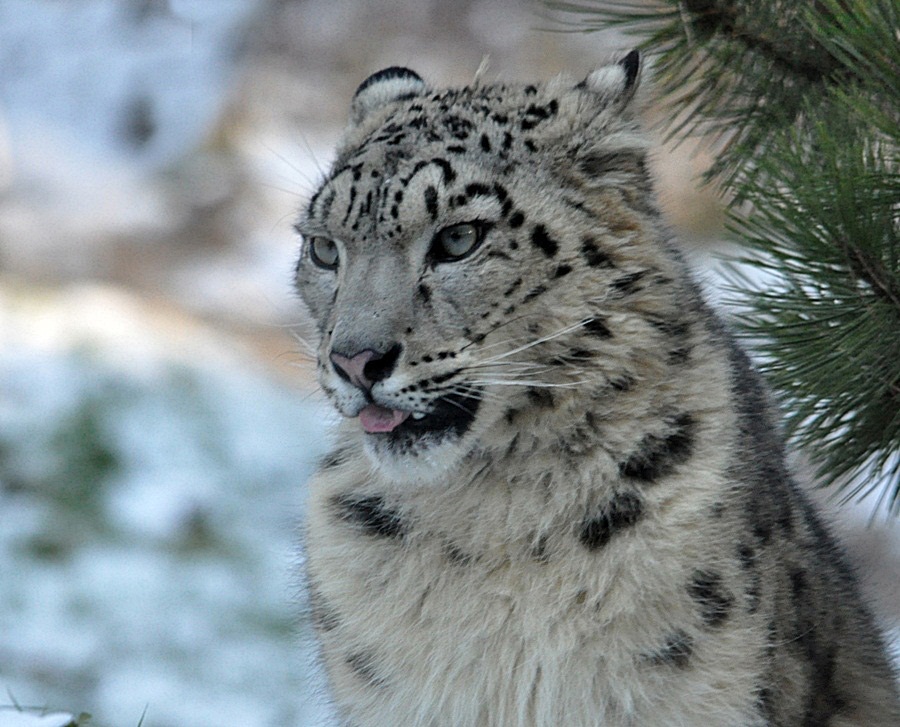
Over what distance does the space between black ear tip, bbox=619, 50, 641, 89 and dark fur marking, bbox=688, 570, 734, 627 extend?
1.17m

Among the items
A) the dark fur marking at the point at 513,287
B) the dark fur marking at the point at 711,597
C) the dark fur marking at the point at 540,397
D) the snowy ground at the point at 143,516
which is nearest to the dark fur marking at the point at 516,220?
the dark fur marking at the point at 513,287

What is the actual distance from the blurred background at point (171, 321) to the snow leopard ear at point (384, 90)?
5.34 ft

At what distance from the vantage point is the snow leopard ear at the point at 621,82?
3168 millimetres

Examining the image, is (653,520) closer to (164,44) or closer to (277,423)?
(277,423)

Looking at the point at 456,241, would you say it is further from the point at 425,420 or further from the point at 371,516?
the point at 371,516

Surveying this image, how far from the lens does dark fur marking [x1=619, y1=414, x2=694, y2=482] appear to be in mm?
2963

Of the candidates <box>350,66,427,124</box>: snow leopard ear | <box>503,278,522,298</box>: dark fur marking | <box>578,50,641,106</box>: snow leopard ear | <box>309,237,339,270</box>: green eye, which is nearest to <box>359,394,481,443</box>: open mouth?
<box>503,278,522,298</box>: dark fur marking

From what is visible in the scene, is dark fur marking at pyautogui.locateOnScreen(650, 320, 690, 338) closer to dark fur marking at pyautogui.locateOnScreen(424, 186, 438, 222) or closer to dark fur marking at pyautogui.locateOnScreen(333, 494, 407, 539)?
dark fur marking at pyautogui.locateOnScreen(424, 186, 438, 222)

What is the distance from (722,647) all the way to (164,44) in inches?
283

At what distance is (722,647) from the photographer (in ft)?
9.35

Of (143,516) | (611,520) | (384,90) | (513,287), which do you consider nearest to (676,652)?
(611,520)

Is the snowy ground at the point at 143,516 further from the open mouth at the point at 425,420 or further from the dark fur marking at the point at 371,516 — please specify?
the open mouth at the point at 425,420

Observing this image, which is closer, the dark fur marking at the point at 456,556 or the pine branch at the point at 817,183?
the dark fur marking at the point at 456,556

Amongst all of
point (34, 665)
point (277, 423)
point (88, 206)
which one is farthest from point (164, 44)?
point (34, 665)
